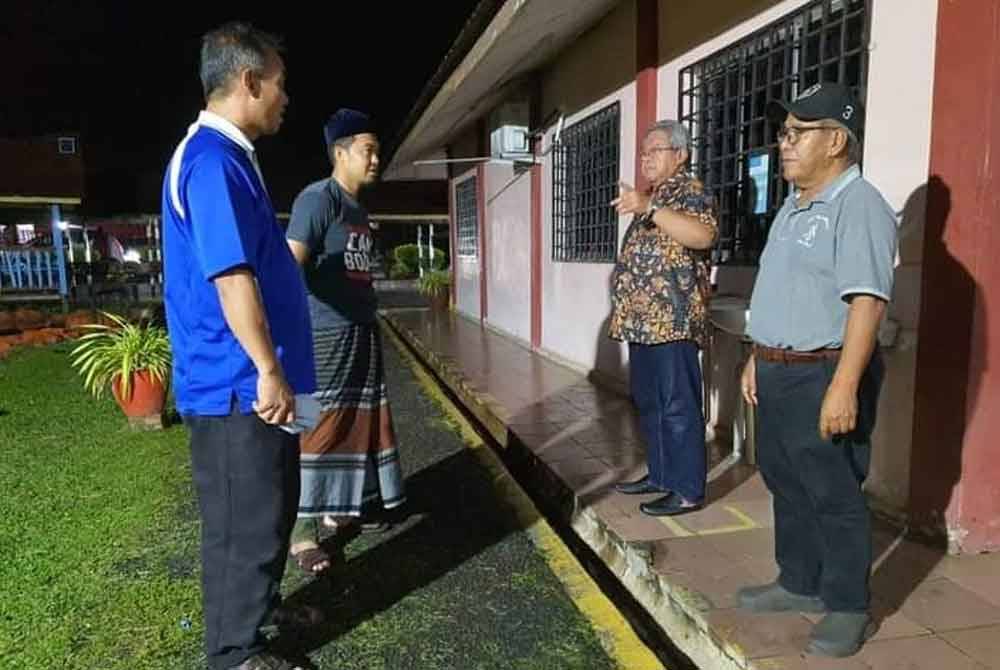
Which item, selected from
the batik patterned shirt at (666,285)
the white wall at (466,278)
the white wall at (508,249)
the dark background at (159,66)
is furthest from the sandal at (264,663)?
the dark background at (159,66)

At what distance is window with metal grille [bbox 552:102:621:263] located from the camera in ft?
20.2

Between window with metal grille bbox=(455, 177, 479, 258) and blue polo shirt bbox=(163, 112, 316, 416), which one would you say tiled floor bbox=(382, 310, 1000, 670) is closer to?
blue polo shirt bbox=(163, 112, 316, 416)

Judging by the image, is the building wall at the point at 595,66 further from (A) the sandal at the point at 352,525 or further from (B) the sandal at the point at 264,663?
(B) the sandal at the point at 264,663

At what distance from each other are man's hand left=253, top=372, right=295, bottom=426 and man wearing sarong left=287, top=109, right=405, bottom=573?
1.05m

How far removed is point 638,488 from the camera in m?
3.63

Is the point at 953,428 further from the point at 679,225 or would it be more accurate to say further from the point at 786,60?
the point at 786,60

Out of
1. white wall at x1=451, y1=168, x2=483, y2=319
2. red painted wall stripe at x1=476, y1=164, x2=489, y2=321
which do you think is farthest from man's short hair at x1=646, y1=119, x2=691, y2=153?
white wall at x1=451, y1=168, x2=483, y2=319

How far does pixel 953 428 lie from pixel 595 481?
1701 millimetres

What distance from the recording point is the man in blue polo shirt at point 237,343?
1.97 metres

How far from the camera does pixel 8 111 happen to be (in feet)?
54.5

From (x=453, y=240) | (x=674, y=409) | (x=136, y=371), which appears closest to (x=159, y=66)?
(x=453, y=240)

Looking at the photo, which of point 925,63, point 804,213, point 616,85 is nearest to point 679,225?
point 804,213

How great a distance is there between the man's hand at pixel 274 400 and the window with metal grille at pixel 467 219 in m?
9.34

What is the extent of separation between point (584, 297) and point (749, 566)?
4124 mm
